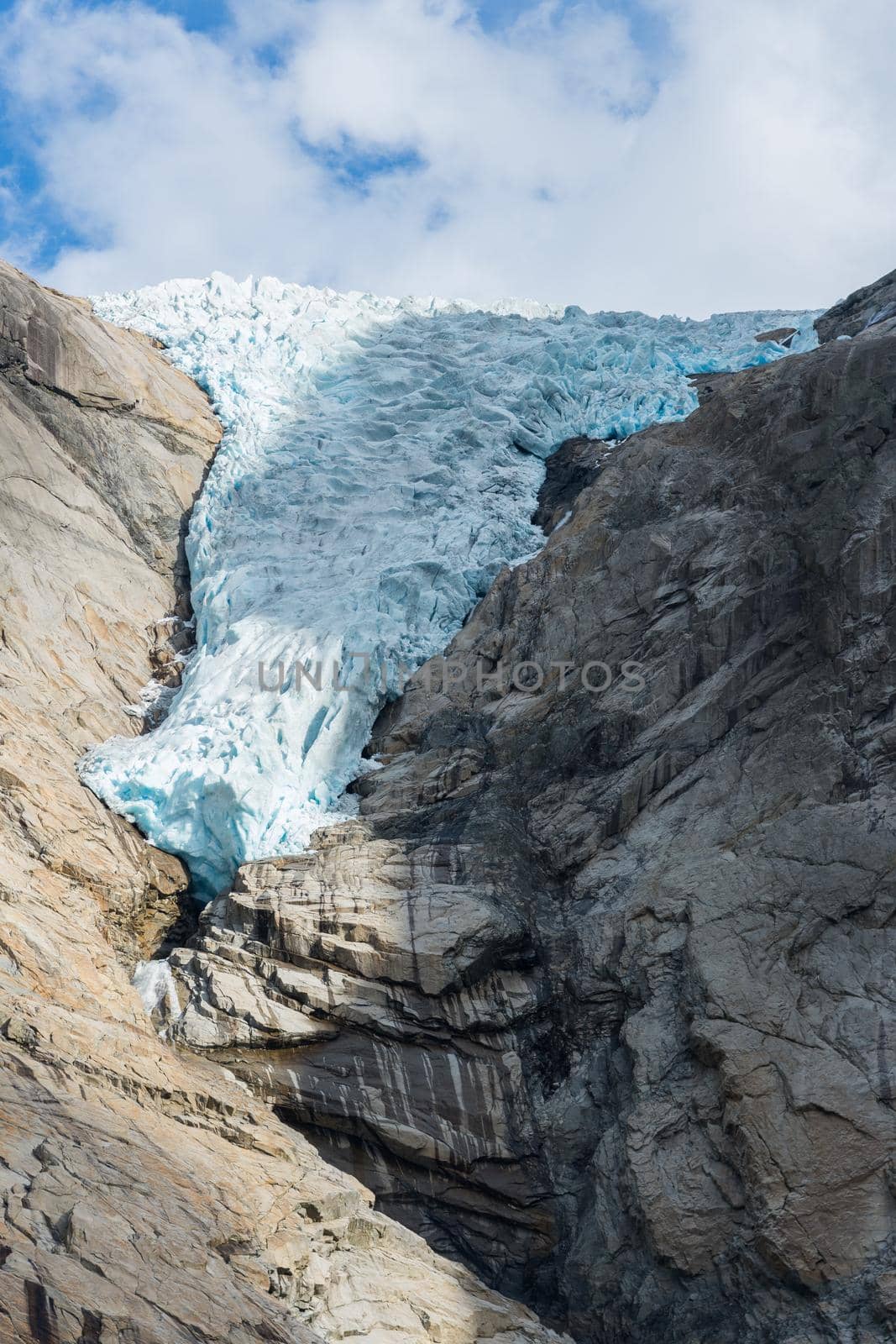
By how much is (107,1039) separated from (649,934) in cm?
518

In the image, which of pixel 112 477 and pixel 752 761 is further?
pixel 112 477

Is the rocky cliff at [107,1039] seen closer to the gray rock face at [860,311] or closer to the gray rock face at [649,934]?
the gray rock face at [649,934]

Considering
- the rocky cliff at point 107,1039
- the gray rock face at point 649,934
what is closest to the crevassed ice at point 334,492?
the rocky cliff at point 107,1039

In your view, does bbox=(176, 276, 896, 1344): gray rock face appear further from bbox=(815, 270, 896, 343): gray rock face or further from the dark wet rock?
the dark wet rock

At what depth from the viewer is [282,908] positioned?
1279 centimetres

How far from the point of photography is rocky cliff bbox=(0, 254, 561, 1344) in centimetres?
781

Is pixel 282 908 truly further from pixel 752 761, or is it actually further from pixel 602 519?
pixel 602 519

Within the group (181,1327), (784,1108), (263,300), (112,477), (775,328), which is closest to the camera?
(181,1327)

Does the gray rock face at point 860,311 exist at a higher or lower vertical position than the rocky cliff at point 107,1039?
higher

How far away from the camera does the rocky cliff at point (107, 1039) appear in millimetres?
7812

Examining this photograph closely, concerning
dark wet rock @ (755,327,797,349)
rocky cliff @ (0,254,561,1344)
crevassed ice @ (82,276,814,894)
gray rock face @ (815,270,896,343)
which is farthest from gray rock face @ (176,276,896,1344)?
dark wet rock @ (755,327,797,349)

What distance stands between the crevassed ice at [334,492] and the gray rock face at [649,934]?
53.9 inches

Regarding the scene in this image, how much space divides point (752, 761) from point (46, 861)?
749cm

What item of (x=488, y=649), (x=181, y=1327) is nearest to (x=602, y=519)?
(x=488, y=649)
